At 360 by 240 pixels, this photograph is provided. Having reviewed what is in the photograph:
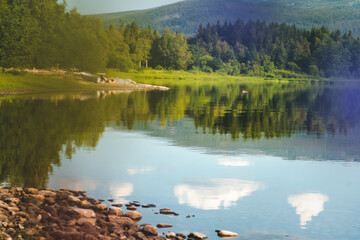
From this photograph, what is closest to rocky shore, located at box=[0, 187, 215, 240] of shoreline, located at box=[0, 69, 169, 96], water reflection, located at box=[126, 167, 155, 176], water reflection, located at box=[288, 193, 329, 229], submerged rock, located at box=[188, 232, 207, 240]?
submerged rock, located at box=[188, 232, 207, 240]

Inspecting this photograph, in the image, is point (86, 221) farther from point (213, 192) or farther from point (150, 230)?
point (213, 192)

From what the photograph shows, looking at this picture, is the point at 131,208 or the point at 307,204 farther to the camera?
the point at 307,204

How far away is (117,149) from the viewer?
28750 mm

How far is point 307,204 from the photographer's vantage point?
17.5 m

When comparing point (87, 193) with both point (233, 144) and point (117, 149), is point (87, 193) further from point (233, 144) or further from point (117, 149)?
point (233, 144)

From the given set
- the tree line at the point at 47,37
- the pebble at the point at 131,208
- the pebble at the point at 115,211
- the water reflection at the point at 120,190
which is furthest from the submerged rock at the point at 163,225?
the tree line at the point at 47,37

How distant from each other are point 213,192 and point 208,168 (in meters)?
4.35

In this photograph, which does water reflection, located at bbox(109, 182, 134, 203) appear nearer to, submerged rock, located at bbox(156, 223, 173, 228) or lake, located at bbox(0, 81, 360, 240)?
lake, located at bbox(0, 81, 360, 240)

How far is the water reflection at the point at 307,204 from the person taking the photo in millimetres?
16197

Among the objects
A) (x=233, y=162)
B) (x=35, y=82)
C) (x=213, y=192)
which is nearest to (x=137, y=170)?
(x=233, y=162)

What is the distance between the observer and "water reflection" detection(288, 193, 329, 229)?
16.2 meters

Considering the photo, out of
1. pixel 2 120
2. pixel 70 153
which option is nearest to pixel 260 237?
pixel 70 153

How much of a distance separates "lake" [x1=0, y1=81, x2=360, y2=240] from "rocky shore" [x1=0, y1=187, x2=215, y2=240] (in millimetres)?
850

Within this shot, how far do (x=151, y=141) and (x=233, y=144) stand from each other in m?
4.96
